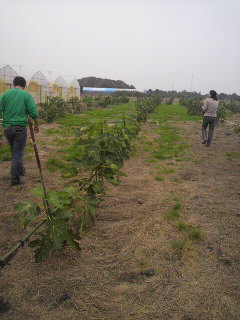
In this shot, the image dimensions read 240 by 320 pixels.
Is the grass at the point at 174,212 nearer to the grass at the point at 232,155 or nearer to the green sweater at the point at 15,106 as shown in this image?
the green sweater at the point at 15,106

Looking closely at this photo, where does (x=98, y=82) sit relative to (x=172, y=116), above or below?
above

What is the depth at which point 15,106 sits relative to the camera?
4.34 m

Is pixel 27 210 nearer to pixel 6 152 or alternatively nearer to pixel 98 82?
pixel 6 152

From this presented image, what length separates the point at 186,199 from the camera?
167 inches

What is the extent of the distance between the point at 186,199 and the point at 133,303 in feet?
7.71

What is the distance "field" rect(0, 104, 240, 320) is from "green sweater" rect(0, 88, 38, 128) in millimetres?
1082

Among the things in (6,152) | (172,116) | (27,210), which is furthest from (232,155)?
(172,116)

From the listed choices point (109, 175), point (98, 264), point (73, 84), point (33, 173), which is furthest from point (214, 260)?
point (73, 84)

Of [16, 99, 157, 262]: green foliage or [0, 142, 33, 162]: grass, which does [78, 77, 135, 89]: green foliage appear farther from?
[16, 99, 157, 262]: green foliage

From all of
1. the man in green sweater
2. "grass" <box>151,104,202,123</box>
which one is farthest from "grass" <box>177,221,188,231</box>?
"grass" <box>151,104,202,123</box>

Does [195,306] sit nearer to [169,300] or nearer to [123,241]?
[169,300]

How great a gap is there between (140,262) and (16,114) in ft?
10.2

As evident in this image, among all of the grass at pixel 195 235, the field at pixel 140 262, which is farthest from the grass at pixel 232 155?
the grass at pixel 195 235

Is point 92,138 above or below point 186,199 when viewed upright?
above
